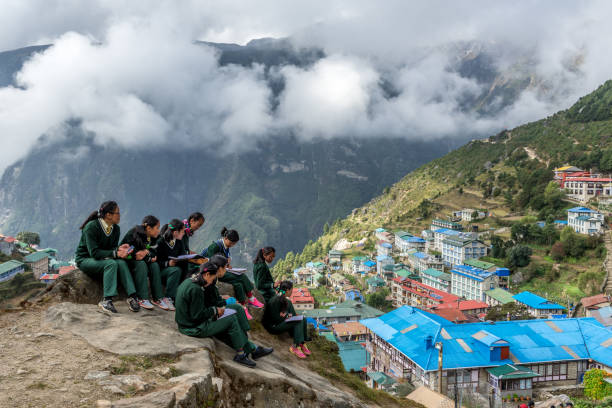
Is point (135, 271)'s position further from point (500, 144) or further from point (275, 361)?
point (500, 144)

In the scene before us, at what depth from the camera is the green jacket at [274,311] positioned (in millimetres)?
7815

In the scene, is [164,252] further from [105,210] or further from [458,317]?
[458,317]

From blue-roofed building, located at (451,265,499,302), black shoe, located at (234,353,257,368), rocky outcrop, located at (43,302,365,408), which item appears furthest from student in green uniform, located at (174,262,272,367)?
blue-roofed building, located at (451,265,499,302)

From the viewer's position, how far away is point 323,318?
44094 millimetres

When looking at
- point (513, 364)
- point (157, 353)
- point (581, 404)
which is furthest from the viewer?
point (513, 364)

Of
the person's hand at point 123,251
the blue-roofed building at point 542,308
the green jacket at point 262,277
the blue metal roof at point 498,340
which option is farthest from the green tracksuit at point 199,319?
the blue-roofed building at point 542,308

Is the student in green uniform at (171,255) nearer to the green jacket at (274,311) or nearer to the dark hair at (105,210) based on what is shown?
the dark hair at (105,210)

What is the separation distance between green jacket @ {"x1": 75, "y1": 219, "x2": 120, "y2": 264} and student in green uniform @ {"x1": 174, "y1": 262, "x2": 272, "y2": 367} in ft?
5.65

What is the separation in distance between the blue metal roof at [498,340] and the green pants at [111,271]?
63.2ft

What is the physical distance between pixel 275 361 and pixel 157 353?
2.46 m

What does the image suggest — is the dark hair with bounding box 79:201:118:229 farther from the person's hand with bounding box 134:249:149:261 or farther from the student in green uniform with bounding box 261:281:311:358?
the student in green uniform with bounding box 261:281:311:358

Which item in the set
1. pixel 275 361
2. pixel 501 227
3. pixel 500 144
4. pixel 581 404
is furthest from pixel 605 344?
pixel 500 144

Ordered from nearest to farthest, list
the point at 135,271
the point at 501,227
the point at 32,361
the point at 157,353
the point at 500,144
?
the point at 32,361, the point at 157,353, the point at 135,271, the point at 501,227, the point at 500,144

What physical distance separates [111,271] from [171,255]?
4.80ft
